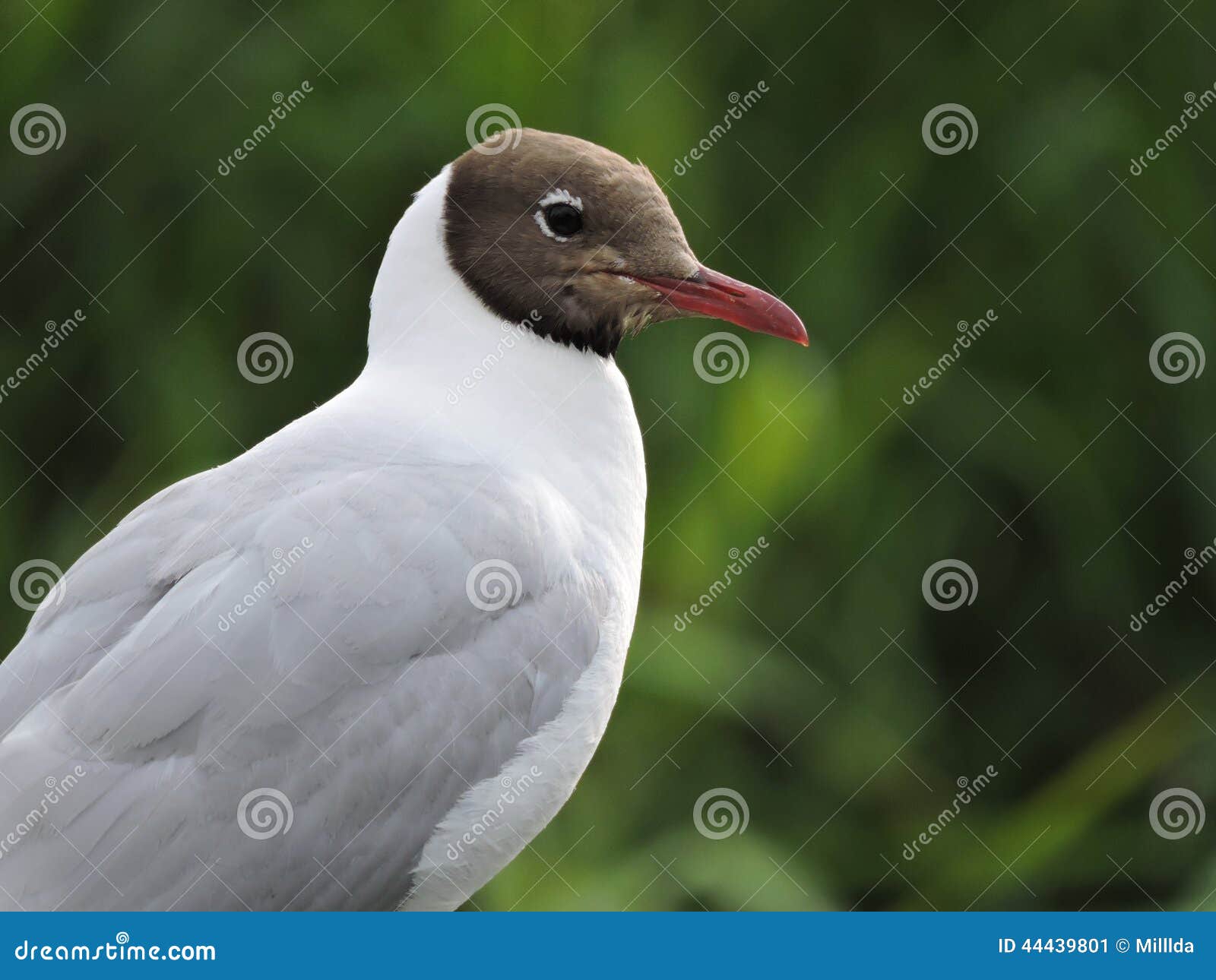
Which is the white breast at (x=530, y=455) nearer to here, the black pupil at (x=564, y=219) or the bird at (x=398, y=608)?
the bird at (x=398, y=608)

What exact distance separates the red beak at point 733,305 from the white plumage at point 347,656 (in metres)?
0.15

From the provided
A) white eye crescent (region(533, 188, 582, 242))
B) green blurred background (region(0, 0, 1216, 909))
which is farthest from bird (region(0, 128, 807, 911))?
green blurred background (region(0, 0, 1216, 909))

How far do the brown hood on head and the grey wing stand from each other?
0.71 feet

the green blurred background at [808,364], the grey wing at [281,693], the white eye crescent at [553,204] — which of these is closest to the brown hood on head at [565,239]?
the white eye crescent at [553,204]

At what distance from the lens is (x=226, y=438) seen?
217 cm

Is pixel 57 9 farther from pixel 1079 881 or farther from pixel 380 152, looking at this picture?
pixel 1079 881

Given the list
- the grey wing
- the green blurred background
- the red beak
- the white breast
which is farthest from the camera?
the green blurred background

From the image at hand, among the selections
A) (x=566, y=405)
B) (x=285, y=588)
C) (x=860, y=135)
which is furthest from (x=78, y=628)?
(x=860, y=135)

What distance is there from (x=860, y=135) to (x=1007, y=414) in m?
0.47

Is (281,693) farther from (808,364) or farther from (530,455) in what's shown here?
(808,364)

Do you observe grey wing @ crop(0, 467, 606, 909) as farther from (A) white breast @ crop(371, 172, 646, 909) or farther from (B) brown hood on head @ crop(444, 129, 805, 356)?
(B) brown hood on head @ crop(444, 129, 805, 356)

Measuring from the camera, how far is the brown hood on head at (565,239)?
1502mm

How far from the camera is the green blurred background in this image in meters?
2.15

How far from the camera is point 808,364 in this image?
221 cm
